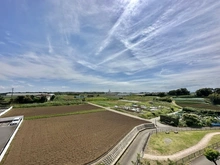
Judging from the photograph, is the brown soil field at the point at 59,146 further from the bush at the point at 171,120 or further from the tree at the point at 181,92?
the tree at the point at 181,92

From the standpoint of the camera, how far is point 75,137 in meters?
18.0

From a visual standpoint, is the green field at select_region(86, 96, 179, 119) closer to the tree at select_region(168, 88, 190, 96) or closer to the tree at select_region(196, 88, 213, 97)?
the tree at select_region(196, 88, 213, 97)

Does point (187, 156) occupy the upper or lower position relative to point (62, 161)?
lower

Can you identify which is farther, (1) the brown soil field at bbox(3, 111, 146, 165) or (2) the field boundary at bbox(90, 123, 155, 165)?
(2) the field boundary at bbox(90, 123, 155, 165)

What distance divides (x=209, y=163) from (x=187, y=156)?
6.46 ft

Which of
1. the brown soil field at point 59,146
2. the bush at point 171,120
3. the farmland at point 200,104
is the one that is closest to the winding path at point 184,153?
the brown soil field at point 59,146

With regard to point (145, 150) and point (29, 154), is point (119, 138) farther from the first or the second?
point (29, 154)

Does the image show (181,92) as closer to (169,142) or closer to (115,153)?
(169,142)

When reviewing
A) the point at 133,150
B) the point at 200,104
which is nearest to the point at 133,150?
the point at 133,150

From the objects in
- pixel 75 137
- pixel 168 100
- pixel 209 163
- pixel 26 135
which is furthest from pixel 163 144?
pixel 168 100

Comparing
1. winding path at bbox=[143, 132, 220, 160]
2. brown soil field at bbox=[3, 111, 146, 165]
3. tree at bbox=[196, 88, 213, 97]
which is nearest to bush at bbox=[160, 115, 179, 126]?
winding path at bbox=[143, 132, 220, 160]

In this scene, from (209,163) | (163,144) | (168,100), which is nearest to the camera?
(209,163)

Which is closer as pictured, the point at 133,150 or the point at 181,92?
the point at 133,150

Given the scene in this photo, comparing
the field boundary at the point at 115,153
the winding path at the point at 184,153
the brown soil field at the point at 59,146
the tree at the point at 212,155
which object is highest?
the tree at the point at 212,155
